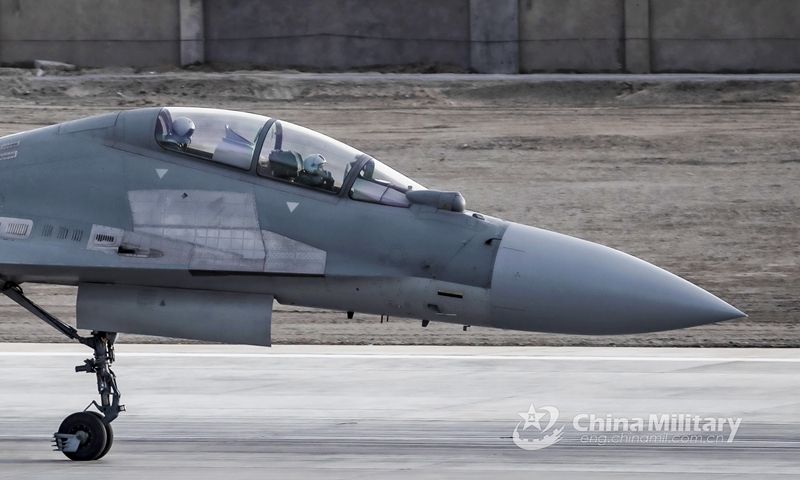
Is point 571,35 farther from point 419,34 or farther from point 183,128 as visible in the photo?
point 183,128

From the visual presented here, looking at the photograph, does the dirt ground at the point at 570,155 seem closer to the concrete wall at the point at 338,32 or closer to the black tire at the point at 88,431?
the concrete wall at the point at 338,32

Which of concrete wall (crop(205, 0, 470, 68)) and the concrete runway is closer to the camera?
the concrete runway

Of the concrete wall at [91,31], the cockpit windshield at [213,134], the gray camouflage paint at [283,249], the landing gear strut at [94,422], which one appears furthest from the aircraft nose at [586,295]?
the concrete wall at [91,31]

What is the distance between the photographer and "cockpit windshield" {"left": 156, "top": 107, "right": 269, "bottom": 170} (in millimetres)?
8992

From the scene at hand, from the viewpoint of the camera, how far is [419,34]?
29812 millimetres

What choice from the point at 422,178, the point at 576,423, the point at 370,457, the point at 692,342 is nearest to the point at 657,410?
the point at 576,423

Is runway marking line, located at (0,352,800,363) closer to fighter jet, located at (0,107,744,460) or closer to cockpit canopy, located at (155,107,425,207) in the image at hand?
fighter jet, located at (0,107,744,460)

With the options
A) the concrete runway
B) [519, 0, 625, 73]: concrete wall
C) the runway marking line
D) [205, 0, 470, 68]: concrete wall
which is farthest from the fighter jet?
[519, 0, 625, 73]: concrete wall

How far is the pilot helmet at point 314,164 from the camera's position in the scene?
29.1 ft

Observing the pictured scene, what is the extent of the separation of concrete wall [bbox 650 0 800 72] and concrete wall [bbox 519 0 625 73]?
980mm

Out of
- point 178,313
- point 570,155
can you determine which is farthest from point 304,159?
point 570,155

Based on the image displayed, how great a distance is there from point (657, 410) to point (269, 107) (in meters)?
16.0

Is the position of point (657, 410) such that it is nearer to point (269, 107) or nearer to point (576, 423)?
point (576, 423)

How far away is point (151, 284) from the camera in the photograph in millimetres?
9172
